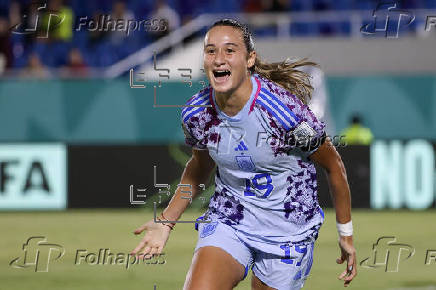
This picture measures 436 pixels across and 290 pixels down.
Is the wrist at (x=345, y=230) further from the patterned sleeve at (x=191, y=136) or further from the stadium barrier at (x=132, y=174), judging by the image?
the stadium barrier at (x=132, y=174)

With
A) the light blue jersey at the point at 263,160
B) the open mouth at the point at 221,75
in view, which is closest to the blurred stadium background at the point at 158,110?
the light blue jersey at the point at 263,160

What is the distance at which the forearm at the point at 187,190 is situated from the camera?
19.6 ft

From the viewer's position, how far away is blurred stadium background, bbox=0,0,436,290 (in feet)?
48.7

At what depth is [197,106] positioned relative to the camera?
5.86m

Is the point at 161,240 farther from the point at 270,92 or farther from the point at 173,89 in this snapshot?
the point at 173,89

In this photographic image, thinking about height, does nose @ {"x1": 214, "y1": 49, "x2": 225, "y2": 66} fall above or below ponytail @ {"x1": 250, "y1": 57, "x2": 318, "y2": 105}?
above
